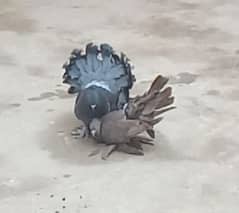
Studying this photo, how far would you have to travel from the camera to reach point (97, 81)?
3588 mm

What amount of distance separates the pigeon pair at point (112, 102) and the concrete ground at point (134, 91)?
0.07 metres

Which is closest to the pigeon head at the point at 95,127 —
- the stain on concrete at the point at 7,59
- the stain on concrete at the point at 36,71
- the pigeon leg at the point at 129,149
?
the pigeon leg at the point at 129,149

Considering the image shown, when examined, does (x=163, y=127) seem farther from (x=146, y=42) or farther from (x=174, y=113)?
(x=146, y=42)

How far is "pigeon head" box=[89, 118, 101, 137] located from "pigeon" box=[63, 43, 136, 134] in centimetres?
2

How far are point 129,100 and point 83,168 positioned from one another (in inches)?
22.4

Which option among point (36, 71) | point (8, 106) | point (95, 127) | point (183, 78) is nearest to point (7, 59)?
point (36, 71)

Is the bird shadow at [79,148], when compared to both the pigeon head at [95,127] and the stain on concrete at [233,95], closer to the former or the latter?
the pigeon head at [95,127]

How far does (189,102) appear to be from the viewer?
3883mm

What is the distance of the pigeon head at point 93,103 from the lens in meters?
3.46

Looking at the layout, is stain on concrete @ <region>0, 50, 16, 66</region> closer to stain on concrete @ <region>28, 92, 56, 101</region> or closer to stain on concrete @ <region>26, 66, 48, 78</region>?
stain on concrete @ <region>26, 66, 48, 78</region>

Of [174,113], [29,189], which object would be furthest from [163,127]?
[29,189]

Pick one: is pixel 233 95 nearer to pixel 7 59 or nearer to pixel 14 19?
pixel 7 59

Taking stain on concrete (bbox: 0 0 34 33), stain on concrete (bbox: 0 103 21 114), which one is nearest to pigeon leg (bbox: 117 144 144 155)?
stain on concrete (bbox: 0 103 21 114)

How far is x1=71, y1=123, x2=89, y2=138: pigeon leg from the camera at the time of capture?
11.5ft
